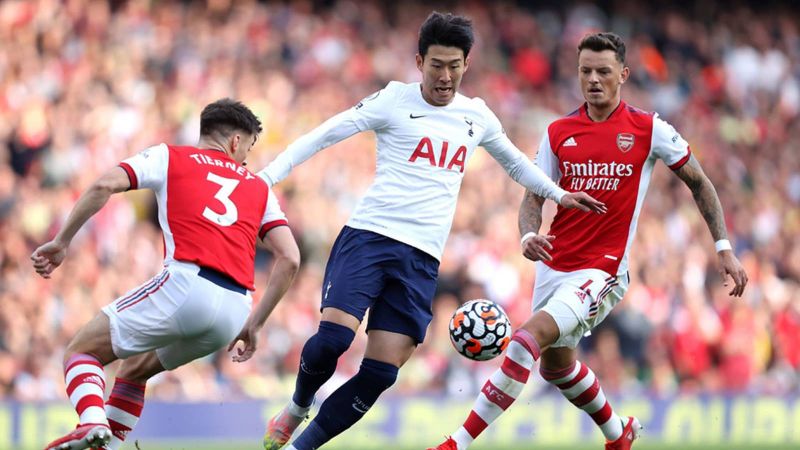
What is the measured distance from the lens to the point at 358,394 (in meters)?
8.59

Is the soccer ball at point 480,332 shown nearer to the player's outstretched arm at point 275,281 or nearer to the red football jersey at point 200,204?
the player's outstretched arm at point 275,281

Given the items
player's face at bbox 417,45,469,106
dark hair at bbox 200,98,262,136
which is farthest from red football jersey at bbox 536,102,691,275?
dark hair at bbox 200,98,262,136

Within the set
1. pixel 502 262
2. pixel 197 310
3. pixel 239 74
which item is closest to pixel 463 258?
pixel 502 262

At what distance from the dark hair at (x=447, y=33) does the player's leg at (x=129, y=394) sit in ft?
8.66

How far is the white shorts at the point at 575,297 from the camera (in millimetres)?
9078

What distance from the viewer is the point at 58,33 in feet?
60.5

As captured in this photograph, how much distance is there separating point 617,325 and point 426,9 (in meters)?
8.11

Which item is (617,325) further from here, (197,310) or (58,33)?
(197,310)

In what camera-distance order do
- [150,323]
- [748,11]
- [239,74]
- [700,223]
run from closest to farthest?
[150,323], [239,74], [700,223], [748,11]

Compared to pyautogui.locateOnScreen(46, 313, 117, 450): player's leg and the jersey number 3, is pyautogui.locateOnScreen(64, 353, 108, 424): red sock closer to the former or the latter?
pyautogui.locateOnScreen(46, 313, 117, 450): player's leg

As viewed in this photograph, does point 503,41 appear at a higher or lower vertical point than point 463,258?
higher

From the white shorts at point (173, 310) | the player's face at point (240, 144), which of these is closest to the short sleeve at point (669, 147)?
the player's face at point (240, 144)

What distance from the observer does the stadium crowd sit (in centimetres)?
1606

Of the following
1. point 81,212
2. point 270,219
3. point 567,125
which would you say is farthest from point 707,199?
point 81,212
